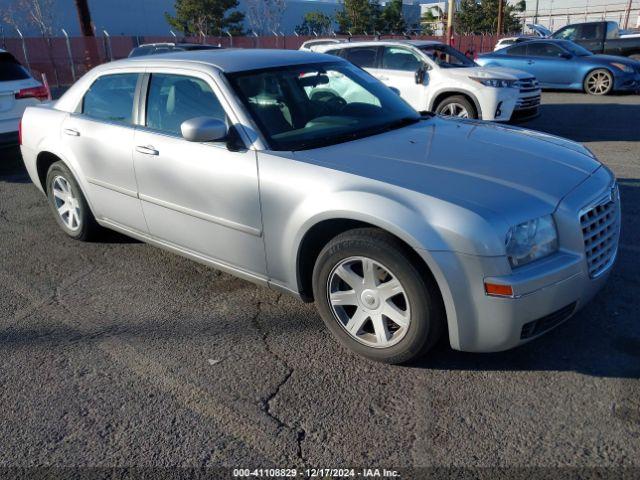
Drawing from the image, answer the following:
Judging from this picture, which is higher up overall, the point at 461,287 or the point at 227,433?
the point at 461,287

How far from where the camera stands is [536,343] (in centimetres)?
328

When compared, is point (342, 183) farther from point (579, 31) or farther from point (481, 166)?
point (579, 31)

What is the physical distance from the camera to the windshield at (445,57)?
962cm

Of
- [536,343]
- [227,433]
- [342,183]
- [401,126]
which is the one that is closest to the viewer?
[227,433]

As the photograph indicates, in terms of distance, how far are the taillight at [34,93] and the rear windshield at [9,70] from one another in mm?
245

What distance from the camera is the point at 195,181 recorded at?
3691mm

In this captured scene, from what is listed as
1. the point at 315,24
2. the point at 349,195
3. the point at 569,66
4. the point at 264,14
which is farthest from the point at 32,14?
the point at 349,195

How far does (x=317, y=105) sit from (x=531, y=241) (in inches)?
74.3

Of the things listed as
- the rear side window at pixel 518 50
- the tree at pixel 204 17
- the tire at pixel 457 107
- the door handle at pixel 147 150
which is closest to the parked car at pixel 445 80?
the tire at pixel 457 107

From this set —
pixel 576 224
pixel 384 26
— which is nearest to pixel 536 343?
pixel 576 224

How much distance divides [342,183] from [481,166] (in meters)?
0.79

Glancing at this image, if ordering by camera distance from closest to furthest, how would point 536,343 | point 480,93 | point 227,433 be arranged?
point 227,433
point 536,343
point 480,93

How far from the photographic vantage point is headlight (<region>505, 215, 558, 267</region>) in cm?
267

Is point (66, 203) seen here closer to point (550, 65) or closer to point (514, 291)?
point (514, 291)
